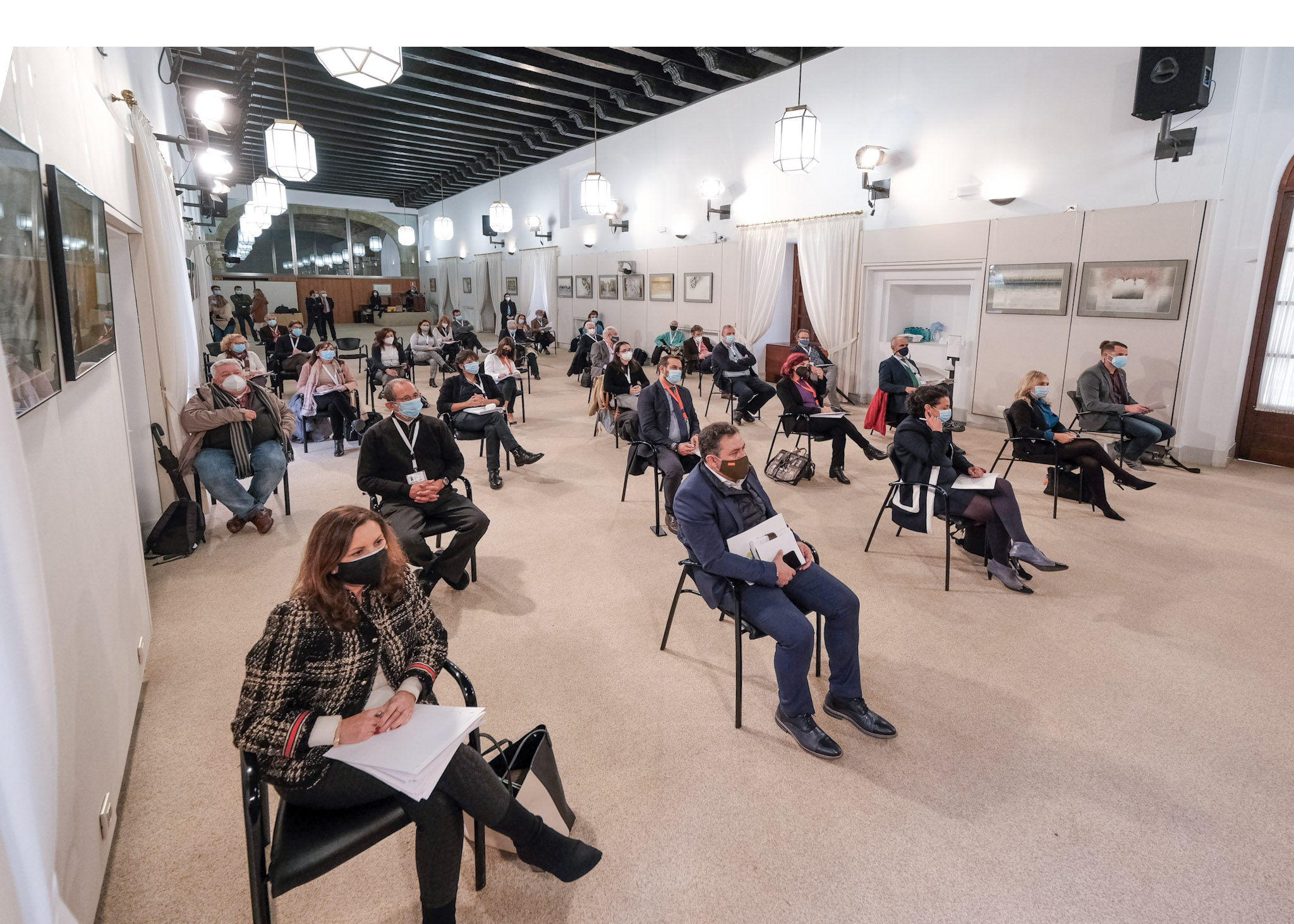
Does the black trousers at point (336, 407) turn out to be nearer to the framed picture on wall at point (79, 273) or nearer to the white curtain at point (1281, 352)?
A: the framed picture on wall at point (79, 273)

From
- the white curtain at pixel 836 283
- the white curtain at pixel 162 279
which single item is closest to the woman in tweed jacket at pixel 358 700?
the white curtain at pixel 162 279

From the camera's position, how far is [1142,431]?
6.11 meters

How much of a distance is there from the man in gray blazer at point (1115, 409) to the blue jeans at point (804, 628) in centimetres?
471

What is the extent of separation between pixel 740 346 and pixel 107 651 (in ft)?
24.8

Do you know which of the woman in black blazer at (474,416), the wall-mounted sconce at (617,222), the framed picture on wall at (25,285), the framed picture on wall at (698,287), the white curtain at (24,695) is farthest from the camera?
the wall-mounted sconce at (617,222)

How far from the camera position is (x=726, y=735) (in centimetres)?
277

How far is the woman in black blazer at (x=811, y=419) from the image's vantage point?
613cm

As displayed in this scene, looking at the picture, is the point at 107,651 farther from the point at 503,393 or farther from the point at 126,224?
the point at 503,393

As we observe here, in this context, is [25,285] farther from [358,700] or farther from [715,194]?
[715,194]

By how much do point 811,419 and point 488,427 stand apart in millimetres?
2882

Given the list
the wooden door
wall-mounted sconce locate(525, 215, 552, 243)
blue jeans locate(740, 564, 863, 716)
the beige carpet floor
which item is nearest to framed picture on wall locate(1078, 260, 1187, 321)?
the wooden door

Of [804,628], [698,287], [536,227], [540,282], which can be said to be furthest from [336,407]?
[536,227]

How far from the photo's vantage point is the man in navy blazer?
8.73 feet
